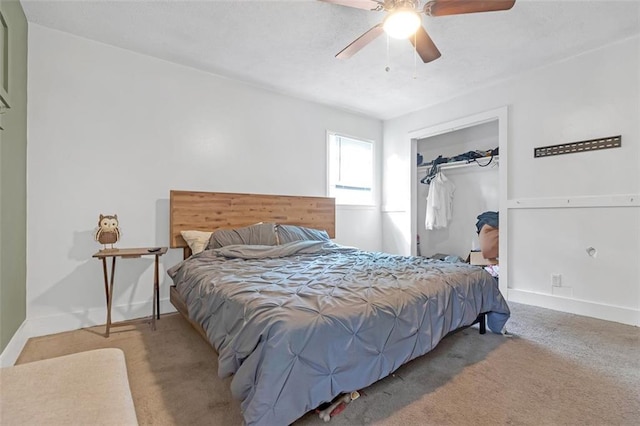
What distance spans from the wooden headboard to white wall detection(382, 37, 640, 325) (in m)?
2.35

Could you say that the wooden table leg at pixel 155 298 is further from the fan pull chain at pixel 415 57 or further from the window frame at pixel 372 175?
the fan pull chain at pixel 415 57

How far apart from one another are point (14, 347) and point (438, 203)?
4.98m

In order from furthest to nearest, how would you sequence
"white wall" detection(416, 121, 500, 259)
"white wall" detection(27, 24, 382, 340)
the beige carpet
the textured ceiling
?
"white wall" detection(416, 121, 500, 259)
"white wall" detection(27, 24, 382, 340)
the textured ceiling
the beige carpet

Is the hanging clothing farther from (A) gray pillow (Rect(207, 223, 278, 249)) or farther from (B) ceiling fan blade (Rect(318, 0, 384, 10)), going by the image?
(B) ceiling fan blade (Rect(318, 0, 384, 10))

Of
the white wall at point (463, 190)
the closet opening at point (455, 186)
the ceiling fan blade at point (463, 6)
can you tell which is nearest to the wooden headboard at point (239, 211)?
the closet opening at point (455, 186)

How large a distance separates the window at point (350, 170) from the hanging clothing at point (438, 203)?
36.7 inches

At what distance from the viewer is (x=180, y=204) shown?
3107mm

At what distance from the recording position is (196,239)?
300cm

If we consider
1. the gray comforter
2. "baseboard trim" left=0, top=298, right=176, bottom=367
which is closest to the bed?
the gray comforter

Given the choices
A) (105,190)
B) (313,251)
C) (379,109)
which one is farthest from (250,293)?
(379,109)

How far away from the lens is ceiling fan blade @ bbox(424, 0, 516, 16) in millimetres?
1826

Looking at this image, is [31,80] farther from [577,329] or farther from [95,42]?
[577,329]

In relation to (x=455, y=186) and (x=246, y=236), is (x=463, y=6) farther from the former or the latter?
(x=455, y=186)

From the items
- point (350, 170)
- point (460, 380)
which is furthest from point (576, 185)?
point (350, 170)
